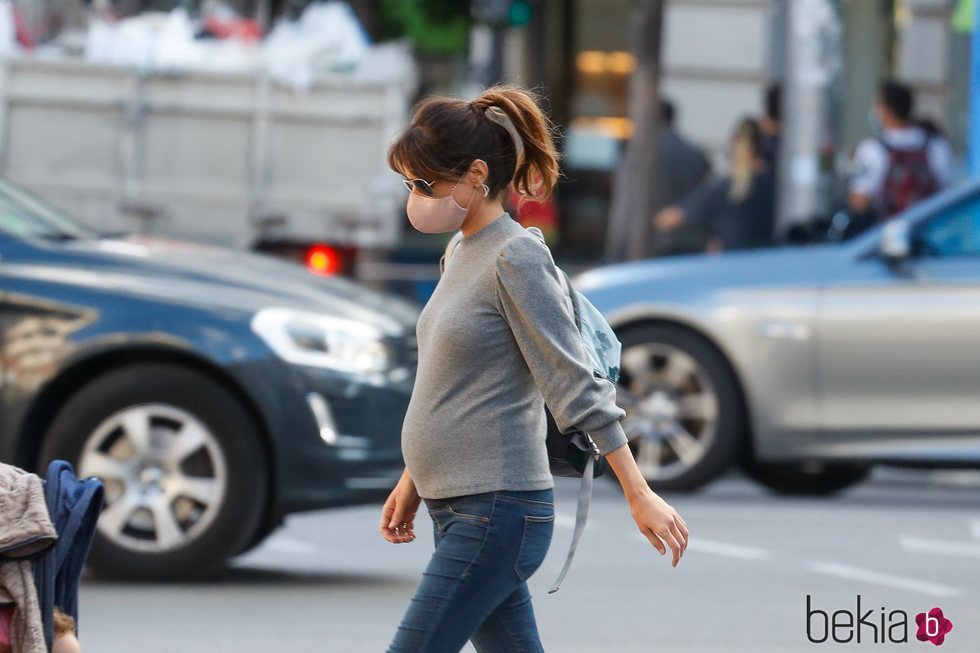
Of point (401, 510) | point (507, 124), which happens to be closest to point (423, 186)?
point (507, 124)

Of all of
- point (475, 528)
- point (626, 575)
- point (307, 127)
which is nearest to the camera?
point (475, 528)

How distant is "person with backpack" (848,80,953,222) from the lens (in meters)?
12.9

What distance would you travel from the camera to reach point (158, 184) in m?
11.7

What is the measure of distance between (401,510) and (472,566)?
0.30m

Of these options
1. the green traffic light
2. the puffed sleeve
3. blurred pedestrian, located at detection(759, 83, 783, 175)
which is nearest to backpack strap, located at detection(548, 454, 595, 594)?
the puffed sleeve

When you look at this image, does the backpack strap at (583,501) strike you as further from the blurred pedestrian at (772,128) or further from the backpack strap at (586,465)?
the blurred pedestrian at (772,128)

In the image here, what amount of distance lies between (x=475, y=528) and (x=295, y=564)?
162 inches

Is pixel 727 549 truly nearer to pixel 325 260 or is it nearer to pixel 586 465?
pixel 325 260

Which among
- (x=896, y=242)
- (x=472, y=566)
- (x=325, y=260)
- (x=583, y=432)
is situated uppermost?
(x=583, y=432)

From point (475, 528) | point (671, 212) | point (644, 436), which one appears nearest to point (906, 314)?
point (644, 436)

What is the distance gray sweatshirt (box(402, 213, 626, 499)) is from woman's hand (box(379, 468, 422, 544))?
0.46 feet

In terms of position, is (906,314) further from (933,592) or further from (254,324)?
(254,324)

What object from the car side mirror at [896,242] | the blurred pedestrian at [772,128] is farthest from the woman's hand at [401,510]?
the blurred pedestrian at [772,128]

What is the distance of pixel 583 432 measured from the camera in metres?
3.67
